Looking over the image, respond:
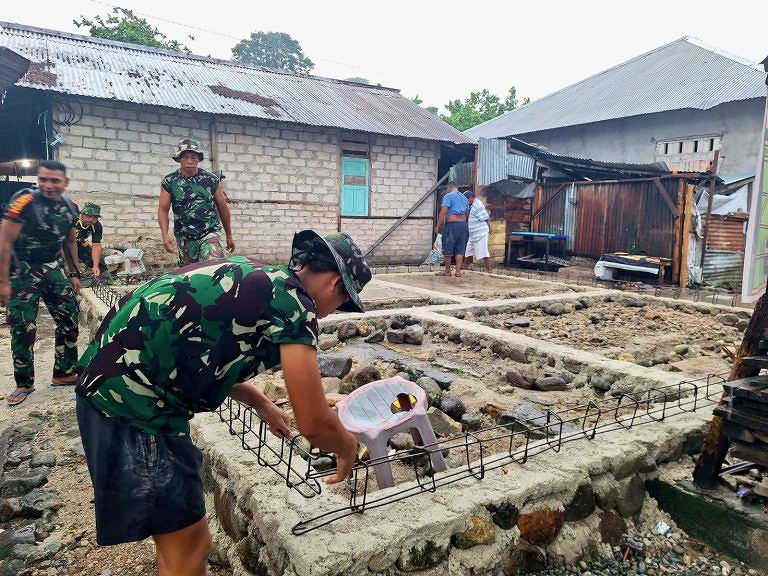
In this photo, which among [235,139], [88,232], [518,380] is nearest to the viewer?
[518,380]

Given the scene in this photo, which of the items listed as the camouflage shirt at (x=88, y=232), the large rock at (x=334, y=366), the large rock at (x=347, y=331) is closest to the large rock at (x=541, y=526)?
the large rock at (x=334, y=366)

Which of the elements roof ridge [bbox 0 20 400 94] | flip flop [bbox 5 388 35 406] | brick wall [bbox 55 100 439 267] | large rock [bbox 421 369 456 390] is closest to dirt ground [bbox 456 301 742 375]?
large rock [bbox 421 369 456 390]

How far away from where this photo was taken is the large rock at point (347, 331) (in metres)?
5.18

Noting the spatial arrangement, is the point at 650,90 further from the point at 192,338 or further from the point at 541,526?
the point at 192,338

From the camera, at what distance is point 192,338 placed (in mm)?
1349

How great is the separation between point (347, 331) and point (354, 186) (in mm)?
7612

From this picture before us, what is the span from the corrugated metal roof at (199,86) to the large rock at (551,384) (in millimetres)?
8479

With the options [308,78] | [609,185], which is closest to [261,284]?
[609,185]

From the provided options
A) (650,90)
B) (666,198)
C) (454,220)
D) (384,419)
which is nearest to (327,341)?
(384,419)

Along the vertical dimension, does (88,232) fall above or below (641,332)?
above

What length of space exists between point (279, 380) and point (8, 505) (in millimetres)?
1831

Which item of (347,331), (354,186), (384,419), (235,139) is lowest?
(347,331)

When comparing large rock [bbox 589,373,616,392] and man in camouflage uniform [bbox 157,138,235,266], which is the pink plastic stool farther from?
man in camouflage uniform [bbox 157,138,235,266]

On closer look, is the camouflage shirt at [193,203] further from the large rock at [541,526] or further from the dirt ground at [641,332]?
the large rock at [541,526]
